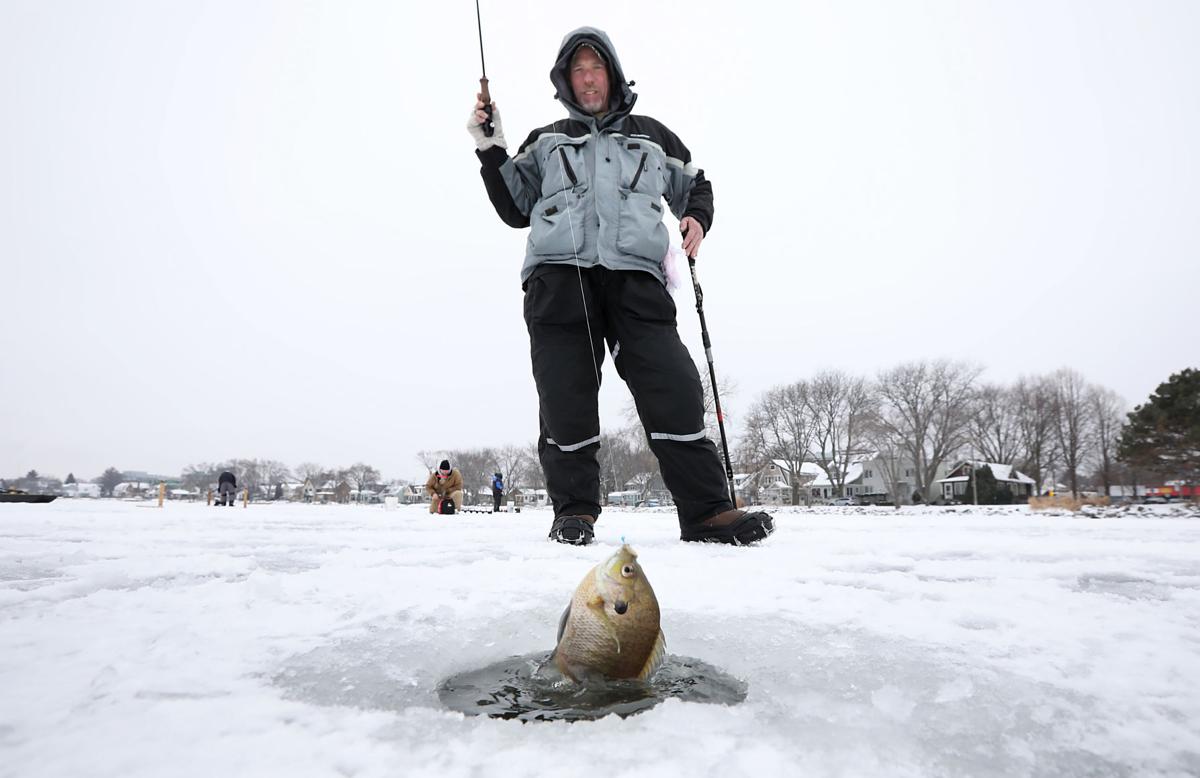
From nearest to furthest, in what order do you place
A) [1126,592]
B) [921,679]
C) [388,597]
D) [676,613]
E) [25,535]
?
1. [921,679]
2. [676,613]
3. [388,597]
4. [1126,592]
5. [25,535]

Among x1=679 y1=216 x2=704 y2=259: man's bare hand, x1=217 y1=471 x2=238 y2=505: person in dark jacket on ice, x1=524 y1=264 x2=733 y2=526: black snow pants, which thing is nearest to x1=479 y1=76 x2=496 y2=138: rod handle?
x1=524 y1=264 x2=733 y2=526: black snow pants

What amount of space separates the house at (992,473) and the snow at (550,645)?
4516cm

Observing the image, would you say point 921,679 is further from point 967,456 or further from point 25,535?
point 967,456

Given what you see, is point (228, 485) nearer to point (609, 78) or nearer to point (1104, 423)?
point (609, 78)

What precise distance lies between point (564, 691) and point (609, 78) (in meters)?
3.69

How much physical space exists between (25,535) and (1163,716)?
16.7 feet

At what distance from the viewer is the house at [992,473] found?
43.6 m

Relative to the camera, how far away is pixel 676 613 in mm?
1490

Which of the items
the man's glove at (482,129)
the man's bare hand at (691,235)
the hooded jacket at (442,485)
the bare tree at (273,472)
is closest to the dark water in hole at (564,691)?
the man's bare hand at (691,235)

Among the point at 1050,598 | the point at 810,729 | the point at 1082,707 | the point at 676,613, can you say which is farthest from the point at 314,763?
the point at 1050,598

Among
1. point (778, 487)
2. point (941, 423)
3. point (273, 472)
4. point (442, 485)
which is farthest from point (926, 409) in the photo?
point (273, 472)

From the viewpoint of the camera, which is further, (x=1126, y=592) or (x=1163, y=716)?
(x=1126, y=592)

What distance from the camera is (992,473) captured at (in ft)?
142

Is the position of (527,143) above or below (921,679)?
above
